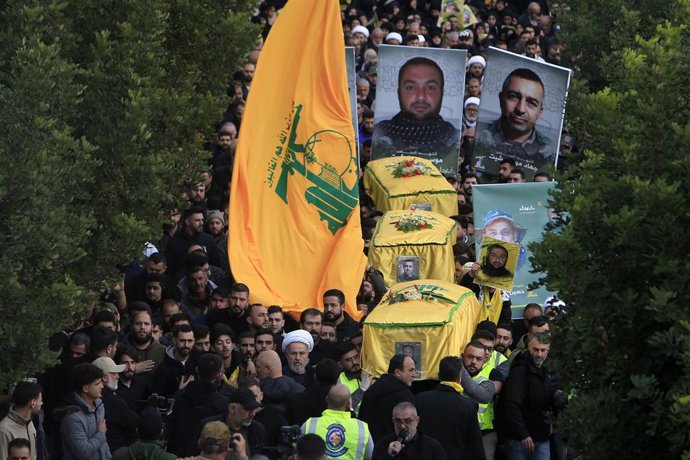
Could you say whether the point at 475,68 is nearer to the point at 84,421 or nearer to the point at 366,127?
the point at 366,127

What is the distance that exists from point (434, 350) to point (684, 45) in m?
7.07

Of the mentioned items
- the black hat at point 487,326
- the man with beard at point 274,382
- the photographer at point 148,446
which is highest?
the photographer at point 148,446

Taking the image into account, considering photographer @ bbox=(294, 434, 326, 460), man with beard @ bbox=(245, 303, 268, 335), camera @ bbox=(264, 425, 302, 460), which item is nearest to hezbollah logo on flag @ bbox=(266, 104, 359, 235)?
man with beard @ bbox=(245, 303, 268, 335)

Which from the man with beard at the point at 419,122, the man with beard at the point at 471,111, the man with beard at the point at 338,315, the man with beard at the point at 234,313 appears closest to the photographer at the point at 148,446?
the man with beard at the point at 234,313

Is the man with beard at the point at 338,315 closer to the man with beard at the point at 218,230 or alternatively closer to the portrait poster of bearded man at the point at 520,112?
the man with beard at the point at 218,230

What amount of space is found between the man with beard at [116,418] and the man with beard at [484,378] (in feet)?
10.6

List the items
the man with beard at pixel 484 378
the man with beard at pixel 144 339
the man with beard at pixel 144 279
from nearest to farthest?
1. the man with beard at pixel 484 378
2. the man with beard at pixel 144 339
3. the man with beard at pixel 144 279

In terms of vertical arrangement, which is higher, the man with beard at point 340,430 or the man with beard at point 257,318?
the man with beard at point 340,430

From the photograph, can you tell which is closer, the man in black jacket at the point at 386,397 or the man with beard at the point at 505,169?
the man in black jacket at the point at 386,397

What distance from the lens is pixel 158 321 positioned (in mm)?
17078

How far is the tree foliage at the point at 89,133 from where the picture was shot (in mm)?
13242

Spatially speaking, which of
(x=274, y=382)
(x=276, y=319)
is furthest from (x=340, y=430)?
(x=276, y=319)

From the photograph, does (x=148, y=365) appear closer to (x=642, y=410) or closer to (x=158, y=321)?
(x=158, y=321)

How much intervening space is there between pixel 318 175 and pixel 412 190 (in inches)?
104
